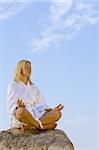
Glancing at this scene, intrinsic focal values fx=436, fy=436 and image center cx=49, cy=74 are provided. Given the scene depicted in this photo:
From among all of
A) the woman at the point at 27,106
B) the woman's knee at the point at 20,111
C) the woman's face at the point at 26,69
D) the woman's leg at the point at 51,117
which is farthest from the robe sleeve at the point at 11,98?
the woman's leg at the point at 51,117

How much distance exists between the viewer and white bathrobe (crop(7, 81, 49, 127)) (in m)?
5.53

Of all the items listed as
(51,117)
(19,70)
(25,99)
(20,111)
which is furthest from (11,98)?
(51,117)

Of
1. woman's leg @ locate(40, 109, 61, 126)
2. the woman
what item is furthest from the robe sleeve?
woman's leg @ locate(40, 109, 61, 126)

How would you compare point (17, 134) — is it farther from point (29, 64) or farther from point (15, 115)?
point (29, 64)

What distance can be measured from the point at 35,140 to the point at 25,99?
1.78 ft

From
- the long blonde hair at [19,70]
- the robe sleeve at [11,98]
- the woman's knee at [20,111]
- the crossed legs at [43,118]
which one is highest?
the long blonde hair at [19,70]

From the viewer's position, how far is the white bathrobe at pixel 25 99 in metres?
5.53

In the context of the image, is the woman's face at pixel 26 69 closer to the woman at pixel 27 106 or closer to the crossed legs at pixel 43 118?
the woman at pixel 27 106

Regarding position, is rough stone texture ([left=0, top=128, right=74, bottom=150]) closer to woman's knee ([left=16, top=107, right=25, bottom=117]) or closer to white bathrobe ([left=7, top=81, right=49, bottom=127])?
white bathrobe ([left=7, top=81, right=49, bottom=127])

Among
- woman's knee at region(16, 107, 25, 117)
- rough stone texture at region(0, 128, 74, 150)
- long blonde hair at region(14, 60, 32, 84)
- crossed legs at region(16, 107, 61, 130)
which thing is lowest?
rough stone texture at region(0, 128, 74, 150)

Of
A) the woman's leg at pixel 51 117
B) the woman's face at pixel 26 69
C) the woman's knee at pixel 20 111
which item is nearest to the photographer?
the woman's knee at pixel 20 111

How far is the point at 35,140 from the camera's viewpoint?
5449 millimetres

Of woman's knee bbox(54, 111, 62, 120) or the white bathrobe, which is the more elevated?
the white bathrobe

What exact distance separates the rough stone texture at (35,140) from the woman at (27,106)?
92mm
